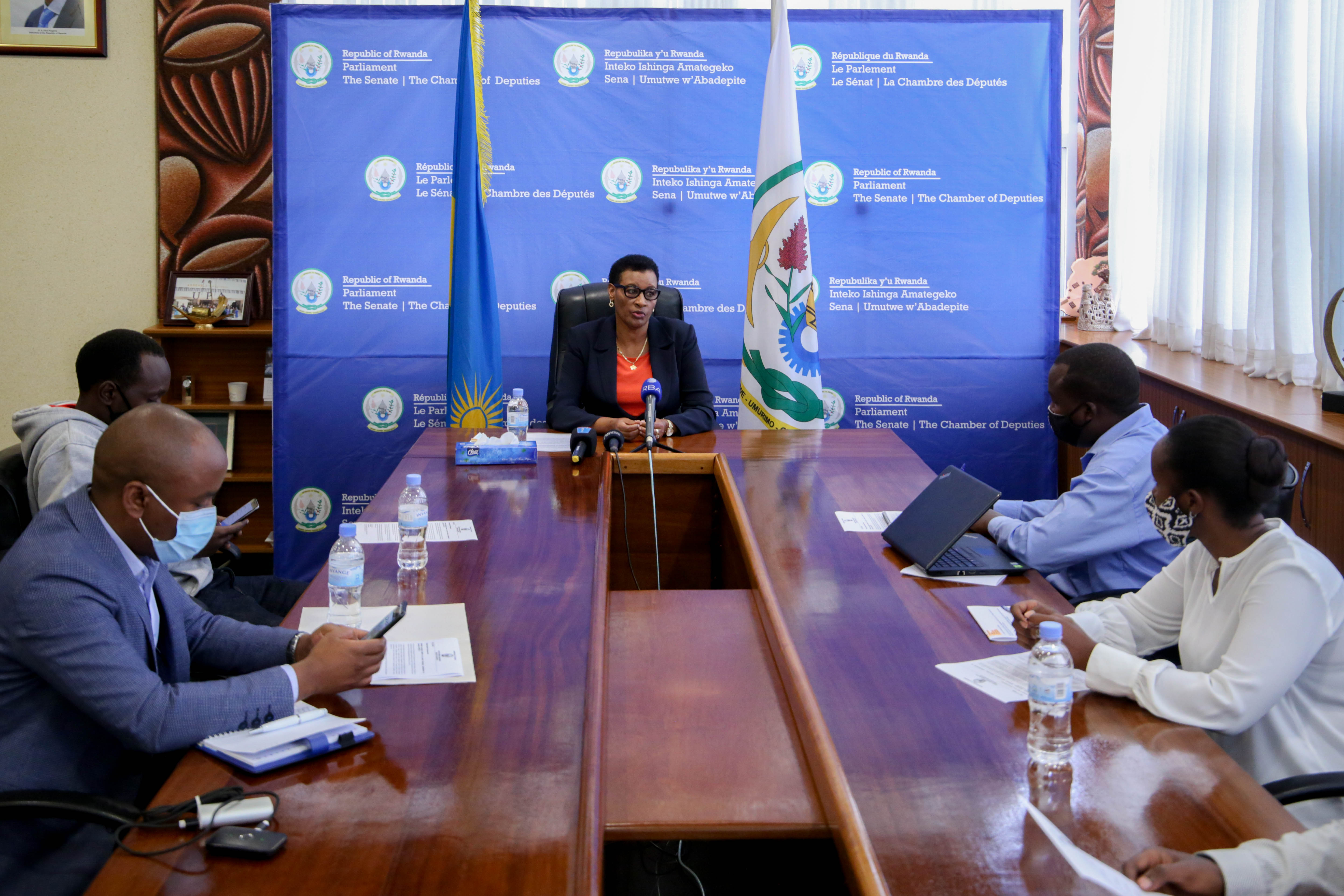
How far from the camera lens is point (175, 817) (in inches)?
50.1

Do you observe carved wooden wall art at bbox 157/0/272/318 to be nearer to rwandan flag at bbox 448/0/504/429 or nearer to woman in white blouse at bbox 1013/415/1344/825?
rwandan flag at bbox 448/0/504/429

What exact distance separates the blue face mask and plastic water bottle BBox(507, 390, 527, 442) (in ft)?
5.72

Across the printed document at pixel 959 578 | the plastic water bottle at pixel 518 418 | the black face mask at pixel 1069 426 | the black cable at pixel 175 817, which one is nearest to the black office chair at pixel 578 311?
the plastic water bottle at pixel 518 418

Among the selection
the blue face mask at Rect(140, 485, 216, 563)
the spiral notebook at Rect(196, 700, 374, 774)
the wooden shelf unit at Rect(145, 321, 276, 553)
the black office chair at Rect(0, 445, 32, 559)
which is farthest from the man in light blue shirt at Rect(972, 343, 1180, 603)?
the wooden shelf unit at Rect(145, 321, 276, 553)

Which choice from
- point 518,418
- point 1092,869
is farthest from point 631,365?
point 1092,869

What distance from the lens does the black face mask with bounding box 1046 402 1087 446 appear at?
2613mm

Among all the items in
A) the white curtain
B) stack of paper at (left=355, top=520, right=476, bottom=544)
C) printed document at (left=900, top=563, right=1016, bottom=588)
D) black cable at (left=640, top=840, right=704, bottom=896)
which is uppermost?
the white curtain

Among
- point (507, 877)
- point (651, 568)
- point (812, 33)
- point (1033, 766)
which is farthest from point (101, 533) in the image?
point (812, 33)

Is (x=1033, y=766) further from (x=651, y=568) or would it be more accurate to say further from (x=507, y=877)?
(x=651, y=568)

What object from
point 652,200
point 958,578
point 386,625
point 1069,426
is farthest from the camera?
point 652,200

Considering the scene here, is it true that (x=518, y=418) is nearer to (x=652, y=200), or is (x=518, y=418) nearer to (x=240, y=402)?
(x=652, y=200)

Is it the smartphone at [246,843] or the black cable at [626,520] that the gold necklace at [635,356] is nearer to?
the black cable at [626,520]

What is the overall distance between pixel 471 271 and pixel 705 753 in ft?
9.72

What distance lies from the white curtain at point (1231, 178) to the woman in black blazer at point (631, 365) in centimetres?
197
